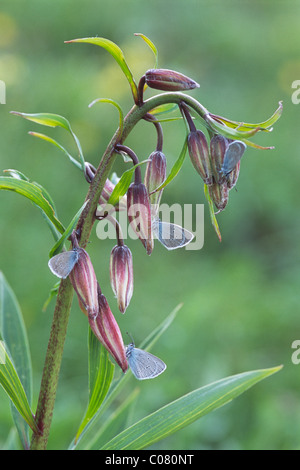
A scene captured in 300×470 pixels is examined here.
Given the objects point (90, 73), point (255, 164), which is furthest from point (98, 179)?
point (90, 73)

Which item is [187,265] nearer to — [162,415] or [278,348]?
[278,348]

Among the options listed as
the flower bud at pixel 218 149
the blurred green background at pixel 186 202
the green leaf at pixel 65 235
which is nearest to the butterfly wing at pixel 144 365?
the green leaf at pixel 65 235

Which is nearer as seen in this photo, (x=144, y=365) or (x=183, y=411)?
(x=144, y=365)

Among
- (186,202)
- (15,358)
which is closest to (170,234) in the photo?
(15,358)

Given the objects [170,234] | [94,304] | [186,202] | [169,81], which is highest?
[186,202]

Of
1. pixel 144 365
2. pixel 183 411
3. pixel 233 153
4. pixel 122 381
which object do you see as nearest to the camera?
pixel 233 153

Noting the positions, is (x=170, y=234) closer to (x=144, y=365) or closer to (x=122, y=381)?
(x=144, y=365)

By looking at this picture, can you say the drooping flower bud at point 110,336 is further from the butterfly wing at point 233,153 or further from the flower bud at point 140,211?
the butterfly wing at point 233,153
